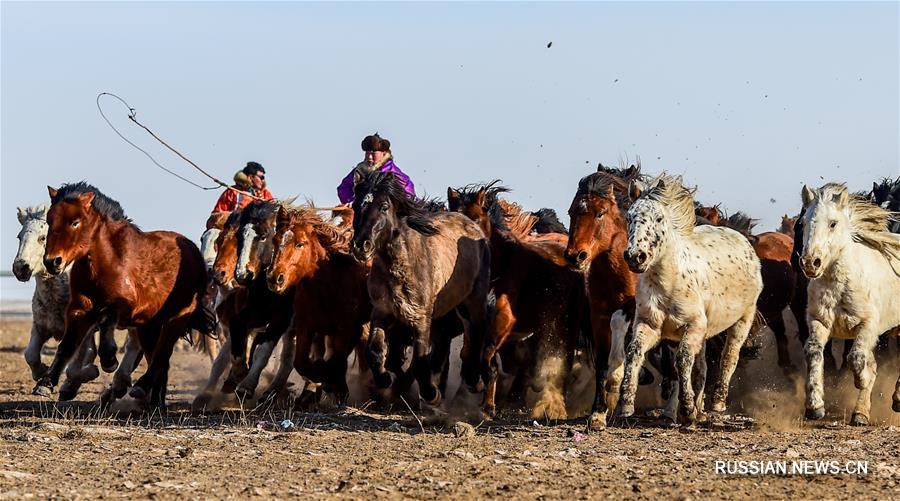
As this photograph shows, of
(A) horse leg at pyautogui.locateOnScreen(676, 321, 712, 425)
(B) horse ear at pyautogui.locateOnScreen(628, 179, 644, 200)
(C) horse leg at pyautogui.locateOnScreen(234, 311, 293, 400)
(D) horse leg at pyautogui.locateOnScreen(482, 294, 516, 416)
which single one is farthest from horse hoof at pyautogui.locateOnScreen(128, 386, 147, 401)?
(A) horse leg at pyautogui.locateOnScreen(676, 321, 712, 425)

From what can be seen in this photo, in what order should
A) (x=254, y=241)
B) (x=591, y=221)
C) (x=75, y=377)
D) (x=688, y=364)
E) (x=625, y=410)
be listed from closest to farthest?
1. (x=625, y=410)
2. (x=688, y=364)
3. (x=591, y=221)
4. (x=75, y=377)
5. (x=254, y=241)

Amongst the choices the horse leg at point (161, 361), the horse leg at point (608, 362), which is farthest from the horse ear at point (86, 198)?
the horse leg at point (608, 362)

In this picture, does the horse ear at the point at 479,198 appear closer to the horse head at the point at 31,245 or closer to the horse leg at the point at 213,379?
the horse leg at the point at 213,379

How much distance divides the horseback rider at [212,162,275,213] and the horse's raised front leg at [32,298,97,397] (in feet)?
12.3

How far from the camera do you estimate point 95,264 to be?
10977mm

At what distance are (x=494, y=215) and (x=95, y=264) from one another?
3510 millimetres

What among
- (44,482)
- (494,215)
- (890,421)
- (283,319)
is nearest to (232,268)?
(283,319)

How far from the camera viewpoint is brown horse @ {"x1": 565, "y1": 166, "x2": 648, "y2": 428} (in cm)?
1009

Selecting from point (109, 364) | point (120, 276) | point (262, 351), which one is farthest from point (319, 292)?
point (109, 364)

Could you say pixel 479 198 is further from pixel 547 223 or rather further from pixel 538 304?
pixel 547 223

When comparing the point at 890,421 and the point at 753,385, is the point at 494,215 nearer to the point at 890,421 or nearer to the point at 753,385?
the point at 753,385

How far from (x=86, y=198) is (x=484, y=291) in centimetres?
326

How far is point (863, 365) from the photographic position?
9.87 m

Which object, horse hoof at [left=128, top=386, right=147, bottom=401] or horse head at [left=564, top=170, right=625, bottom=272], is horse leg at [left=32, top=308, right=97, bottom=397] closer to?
horse hoof at [left=128, top=386, right=147, bottom=401]
